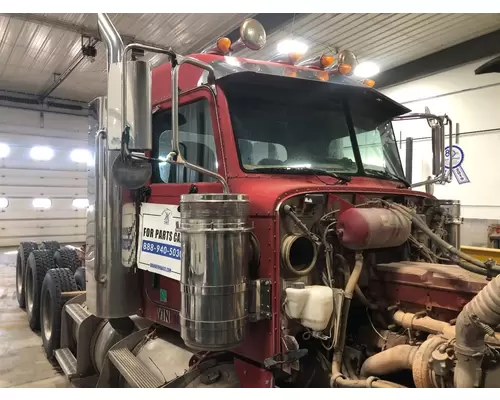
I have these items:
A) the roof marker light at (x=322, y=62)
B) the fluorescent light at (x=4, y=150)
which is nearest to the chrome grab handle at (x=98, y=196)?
the roof marker light at (x=322, y=62)

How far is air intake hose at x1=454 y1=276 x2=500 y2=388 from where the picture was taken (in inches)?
69.7

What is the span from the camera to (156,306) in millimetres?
3127

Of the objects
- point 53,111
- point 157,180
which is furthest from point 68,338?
point 53,111

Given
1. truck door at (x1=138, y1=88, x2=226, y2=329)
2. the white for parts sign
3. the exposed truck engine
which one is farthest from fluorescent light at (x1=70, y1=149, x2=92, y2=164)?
the white for parts sign

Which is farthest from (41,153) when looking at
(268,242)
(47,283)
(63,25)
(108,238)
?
(268,242)

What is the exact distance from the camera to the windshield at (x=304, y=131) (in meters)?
2.73

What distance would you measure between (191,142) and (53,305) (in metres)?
2.97

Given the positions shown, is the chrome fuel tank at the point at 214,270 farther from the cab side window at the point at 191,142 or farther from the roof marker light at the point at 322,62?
the roof marker light at the point at 322,62

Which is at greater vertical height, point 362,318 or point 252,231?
point 252,231

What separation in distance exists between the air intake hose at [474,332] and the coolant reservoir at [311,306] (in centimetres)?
58

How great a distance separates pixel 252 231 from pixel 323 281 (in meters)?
0.48

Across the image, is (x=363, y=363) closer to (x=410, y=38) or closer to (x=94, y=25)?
(x=410, y=38)

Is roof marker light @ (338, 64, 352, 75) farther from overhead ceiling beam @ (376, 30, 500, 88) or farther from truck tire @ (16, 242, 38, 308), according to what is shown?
truck tire @ (16, 242, 38, 308)

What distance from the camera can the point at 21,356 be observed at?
194 inches
